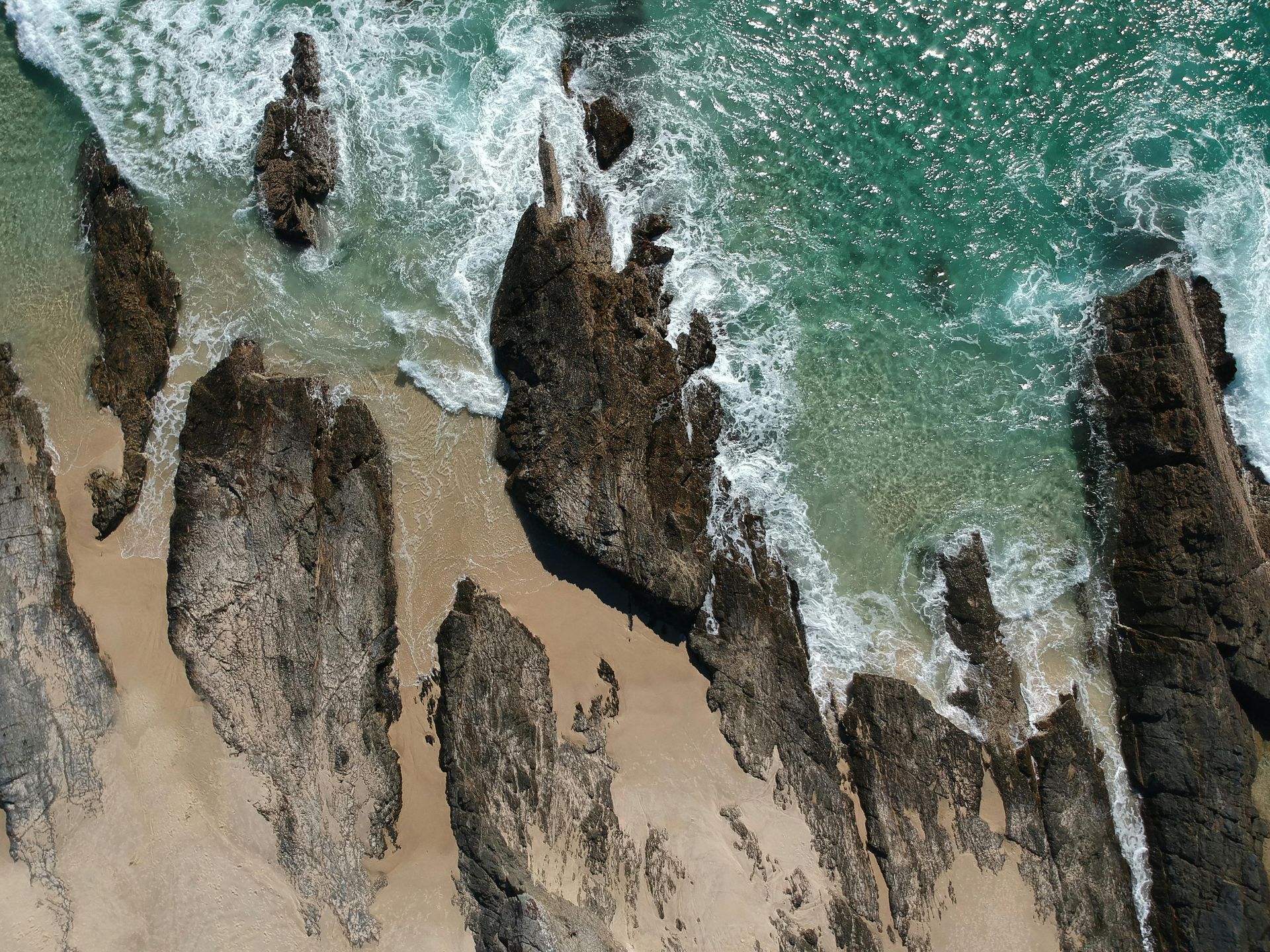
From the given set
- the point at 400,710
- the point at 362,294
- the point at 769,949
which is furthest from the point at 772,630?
the point at 362,294

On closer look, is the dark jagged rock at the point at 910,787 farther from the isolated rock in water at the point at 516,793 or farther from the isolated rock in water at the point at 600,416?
the isolated rock in water at the point at 516,793

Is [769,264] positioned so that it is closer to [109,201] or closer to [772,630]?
[772,630]

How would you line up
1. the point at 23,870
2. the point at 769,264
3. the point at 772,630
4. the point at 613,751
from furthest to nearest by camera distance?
the point at 769,264 → the point at 772,630 → the point at 613,751 → the point at 23,870

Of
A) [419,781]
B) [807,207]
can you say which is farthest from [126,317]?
[807,207]

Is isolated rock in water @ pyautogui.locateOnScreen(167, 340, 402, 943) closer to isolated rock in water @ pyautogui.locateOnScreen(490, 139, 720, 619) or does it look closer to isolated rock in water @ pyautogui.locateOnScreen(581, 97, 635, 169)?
isolated rock in water @ pyautogui.locateOnScreen(490, 139, 720, 619)

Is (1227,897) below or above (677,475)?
below

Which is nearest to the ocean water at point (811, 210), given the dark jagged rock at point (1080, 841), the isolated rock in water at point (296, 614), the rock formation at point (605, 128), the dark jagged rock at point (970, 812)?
the rock formation at point (605, 128)
